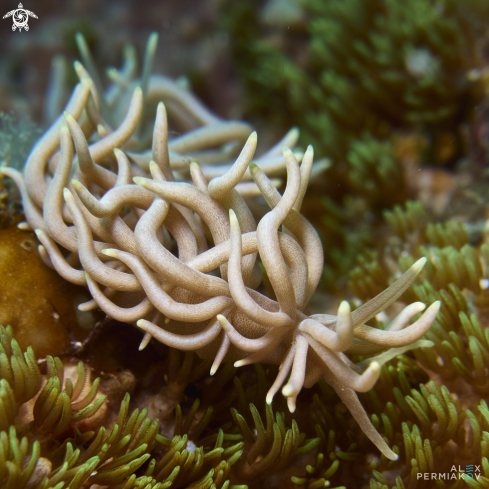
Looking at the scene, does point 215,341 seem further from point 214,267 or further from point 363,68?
point 363,68

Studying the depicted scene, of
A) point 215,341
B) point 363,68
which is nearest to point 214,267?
point 215,341

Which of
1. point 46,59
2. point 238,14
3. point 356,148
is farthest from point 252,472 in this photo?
point 46,59

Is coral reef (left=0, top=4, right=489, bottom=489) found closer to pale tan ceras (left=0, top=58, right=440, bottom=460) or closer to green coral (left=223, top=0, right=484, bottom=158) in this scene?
pale tan ceras (left=0, top=58, right=440, bottom=460)

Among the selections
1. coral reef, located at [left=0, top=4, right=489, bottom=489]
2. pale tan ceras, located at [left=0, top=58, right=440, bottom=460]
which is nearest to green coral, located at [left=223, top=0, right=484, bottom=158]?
coral reef, located at [left=0, top=4, right=489, bottom=489]

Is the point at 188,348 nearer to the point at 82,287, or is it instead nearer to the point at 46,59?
the point at 82,287

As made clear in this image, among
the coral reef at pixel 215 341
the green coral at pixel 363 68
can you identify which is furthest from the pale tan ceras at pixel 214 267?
the green coral at pixel 363 68

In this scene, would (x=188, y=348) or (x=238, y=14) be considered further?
(x=238, y=14)

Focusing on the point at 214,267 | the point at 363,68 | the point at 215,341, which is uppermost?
the point at 363,68

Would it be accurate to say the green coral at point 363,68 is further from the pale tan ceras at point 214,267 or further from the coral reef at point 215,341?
the pale tan ceras at point 214,267
